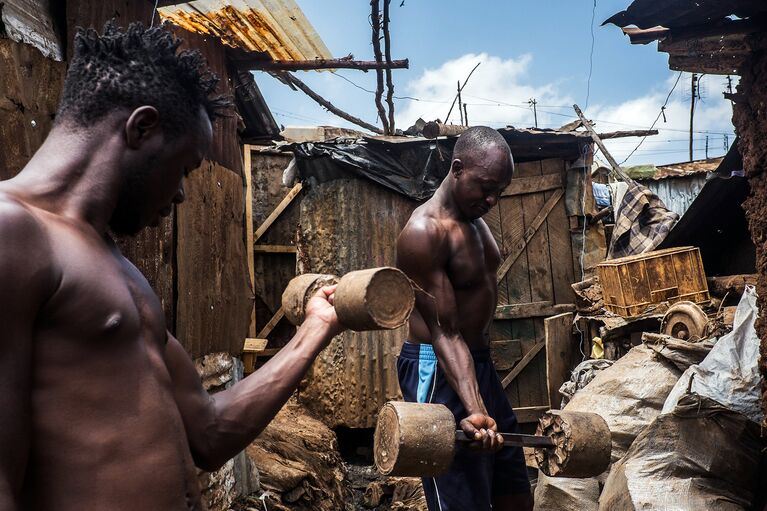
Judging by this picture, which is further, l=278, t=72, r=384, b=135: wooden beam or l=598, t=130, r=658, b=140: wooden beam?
l=598, t=130, r=658, b=140: wooden beam

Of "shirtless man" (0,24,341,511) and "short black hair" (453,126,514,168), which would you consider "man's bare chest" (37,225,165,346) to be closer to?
"shirtless man" (0,24,341,511)

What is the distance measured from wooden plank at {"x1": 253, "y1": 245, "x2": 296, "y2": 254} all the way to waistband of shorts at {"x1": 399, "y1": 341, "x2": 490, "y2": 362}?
643 cm

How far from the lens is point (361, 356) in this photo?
771cm

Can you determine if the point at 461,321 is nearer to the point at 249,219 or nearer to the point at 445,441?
the point at 445,441

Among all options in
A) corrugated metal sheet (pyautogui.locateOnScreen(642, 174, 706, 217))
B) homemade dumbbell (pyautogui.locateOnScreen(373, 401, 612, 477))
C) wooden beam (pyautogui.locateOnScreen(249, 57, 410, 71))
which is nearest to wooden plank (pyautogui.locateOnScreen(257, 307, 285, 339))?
wooden beam (pyautogui.locateOnScreen(249, 57, 410, 71))

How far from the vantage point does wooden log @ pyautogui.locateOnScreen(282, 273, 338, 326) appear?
8.88 ft

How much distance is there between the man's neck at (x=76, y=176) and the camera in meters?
1.39

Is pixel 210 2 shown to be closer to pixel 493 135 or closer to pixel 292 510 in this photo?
pixel 493 135

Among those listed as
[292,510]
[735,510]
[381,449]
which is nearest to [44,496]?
[381,449]

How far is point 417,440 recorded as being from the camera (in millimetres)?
2844

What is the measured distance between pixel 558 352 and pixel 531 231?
1.42 m

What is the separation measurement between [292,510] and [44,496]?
4124 mm

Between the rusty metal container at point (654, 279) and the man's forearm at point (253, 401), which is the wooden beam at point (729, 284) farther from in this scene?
the man's forearm at point (253, 401)

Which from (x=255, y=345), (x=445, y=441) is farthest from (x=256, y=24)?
Result: (x=255, y=345)
